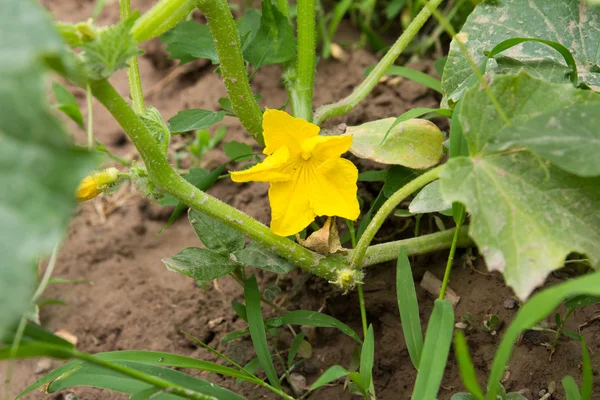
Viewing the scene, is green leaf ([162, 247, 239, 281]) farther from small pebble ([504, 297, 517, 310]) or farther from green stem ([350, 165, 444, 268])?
small pebble ([504, 297, 517, 310])

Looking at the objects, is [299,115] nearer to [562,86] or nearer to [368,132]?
[368,132]

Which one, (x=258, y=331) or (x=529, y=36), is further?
(x=529, y=36)

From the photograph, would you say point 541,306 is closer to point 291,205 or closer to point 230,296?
point 291,205

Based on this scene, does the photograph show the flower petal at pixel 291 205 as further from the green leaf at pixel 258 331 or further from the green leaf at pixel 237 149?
the green leaf at pixel 237 149

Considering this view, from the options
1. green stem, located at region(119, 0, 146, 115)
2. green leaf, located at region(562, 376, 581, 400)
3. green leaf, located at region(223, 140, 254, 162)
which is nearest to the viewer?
green leaf, located at region(562, 376, 581, 400)

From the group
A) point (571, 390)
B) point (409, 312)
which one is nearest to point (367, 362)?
point (409, 312)

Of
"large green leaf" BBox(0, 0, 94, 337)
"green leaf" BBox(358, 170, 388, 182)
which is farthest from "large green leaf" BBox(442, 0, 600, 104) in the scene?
"large green leaf" BBox(0, 0, 94, 337)
